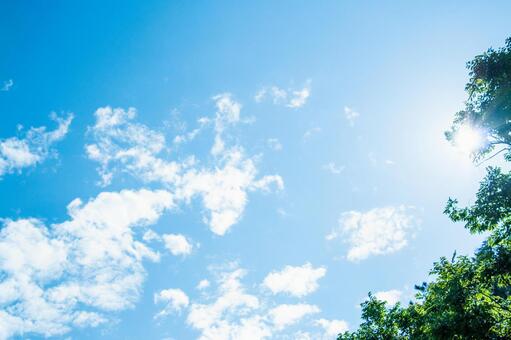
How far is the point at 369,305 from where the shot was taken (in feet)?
78.3

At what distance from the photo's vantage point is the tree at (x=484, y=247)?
14.6 meters

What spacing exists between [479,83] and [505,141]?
3.54 metres

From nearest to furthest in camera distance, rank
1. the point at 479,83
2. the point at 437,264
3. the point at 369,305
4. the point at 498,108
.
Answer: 1. the point at 498,108
2. the point at 479,83
3. the point at 437,264
4. the point at 369,305

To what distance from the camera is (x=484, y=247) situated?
14.8m

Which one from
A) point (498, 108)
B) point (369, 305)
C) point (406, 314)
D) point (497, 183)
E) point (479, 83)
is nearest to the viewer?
point (497, 183)

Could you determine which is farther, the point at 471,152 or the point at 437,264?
the point at 437,264

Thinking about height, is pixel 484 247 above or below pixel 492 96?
below

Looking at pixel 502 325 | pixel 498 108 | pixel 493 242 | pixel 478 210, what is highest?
pixel 498 108

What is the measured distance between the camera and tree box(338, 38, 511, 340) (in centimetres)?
1456

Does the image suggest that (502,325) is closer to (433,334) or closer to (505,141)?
(433,334)

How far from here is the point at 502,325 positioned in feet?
52.8

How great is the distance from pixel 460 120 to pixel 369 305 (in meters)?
15.0

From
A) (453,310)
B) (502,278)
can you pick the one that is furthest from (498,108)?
(453,310)

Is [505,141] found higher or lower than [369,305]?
higher
